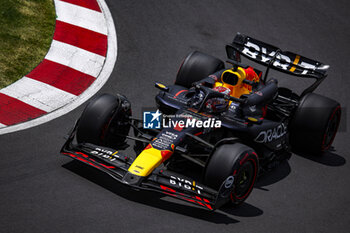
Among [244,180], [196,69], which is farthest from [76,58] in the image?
[244,180]

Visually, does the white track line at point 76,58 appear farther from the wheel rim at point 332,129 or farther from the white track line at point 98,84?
the wheel rim at point 332,129

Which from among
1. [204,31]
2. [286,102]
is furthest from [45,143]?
[204,31]

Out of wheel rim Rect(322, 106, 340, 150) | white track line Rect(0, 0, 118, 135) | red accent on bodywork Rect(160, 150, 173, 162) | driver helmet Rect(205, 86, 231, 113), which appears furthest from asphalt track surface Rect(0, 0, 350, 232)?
driver helmet Rect(205, 86, 231, 113)

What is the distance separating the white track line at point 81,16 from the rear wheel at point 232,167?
224 inches

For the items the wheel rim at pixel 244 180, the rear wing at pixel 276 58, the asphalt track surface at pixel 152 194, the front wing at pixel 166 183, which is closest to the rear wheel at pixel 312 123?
the asphalt track surface at pixel 152 194

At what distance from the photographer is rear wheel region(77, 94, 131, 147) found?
7230 mm

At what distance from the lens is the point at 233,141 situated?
680 cm

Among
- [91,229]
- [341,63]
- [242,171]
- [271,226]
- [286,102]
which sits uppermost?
[341,63]

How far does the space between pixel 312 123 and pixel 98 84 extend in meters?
3.90

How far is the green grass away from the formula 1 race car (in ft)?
7.78

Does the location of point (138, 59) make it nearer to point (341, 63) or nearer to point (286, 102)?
point (286, 102)

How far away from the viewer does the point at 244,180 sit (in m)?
6.93

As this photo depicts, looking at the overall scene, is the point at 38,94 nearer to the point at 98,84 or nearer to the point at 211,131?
the point at 98,84

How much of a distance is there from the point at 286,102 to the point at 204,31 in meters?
4.01
